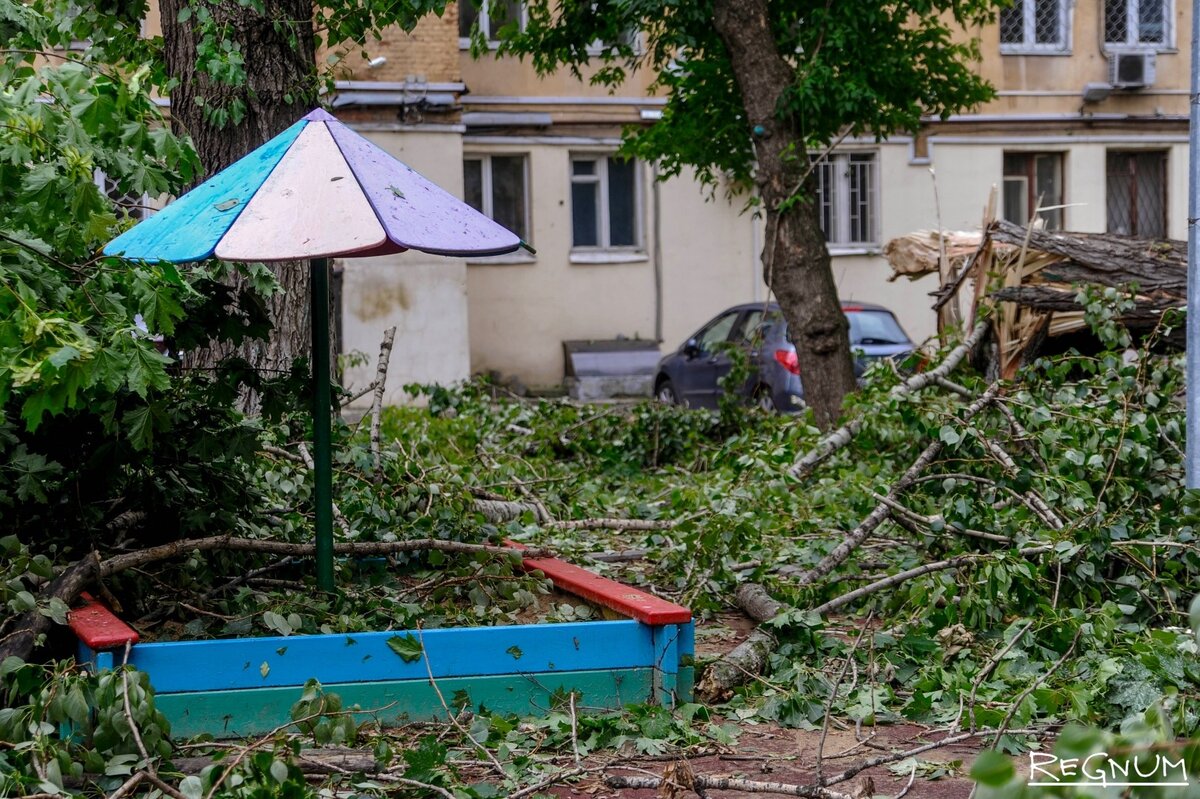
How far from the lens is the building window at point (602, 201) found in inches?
838

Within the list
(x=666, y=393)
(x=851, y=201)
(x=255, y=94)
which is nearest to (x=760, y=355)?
(x=666, y=393)

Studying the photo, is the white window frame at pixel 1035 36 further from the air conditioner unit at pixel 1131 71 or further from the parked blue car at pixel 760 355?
the parked blue car at pixel 760 355

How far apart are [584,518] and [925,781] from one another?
4222 millimetres

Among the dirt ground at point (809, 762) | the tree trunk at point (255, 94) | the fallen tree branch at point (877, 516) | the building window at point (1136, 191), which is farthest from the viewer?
the building window at point (1136, 191)

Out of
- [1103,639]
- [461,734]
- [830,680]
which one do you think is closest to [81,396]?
[461,734]

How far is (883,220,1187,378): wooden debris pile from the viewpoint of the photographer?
892 cm

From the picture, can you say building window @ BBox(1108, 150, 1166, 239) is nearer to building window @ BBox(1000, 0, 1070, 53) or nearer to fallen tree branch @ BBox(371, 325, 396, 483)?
building window @ BBox(1000, 0, 1070, 53)

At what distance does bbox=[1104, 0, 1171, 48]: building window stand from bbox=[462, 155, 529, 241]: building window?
34.0 ft

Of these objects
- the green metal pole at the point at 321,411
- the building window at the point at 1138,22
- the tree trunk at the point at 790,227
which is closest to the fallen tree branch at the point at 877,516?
the green metal pole at the point at 321,411

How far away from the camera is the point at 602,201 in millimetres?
21297

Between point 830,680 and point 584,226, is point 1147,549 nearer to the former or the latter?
point 830,680

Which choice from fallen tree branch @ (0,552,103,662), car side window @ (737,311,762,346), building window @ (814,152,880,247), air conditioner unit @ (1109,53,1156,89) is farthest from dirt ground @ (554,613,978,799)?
air conditioner unit @ (1109,53,1156,89)

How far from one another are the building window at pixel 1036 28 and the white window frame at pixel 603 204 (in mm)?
6664

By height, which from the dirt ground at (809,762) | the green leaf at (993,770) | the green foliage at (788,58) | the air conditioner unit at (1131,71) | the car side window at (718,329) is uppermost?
the air conditioner unit at (1131,71)
